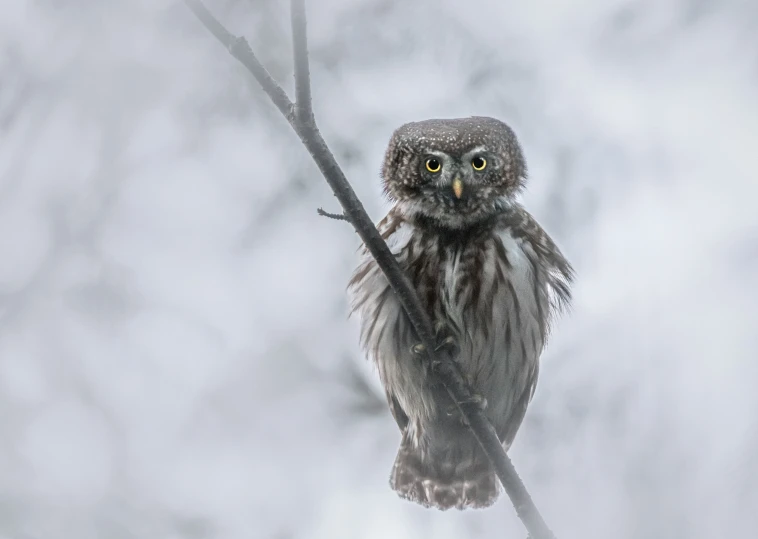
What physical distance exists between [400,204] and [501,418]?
1130mm

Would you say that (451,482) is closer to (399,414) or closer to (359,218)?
(399,414)

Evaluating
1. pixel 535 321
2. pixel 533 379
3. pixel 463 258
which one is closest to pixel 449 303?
pixel 463 258

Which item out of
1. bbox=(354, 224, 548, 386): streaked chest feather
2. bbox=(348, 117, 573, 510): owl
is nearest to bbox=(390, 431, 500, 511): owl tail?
bbox=(348, 117, 573, 510): owl

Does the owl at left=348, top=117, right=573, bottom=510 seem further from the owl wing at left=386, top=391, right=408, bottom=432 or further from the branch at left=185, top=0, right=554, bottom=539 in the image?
the branch at left=185, top=0, right=554, bottom=539

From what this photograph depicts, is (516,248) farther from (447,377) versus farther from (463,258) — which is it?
(447,377)

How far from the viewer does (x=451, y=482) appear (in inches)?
178

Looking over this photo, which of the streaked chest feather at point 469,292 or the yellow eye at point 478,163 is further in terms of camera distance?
the yellow eye at point 478,163

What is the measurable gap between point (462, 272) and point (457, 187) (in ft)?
1.19

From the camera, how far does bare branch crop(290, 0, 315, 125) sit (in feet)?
8.12

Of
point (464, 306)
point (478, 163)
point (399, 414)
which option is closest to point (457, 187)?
point (478, 163)

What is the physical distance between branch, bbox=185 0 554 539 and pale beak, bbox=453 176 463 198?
0.85 meters

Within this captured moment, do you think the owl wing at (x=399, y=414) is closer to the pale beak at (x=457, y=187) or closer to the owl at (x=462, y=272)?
the owl at (x=462, y=272)

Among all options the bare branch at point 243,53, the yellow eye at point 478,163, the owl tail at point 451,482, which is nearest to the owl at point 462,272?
the yellow eye at point 478,163

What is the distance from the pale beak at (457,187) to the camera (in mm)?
3936
